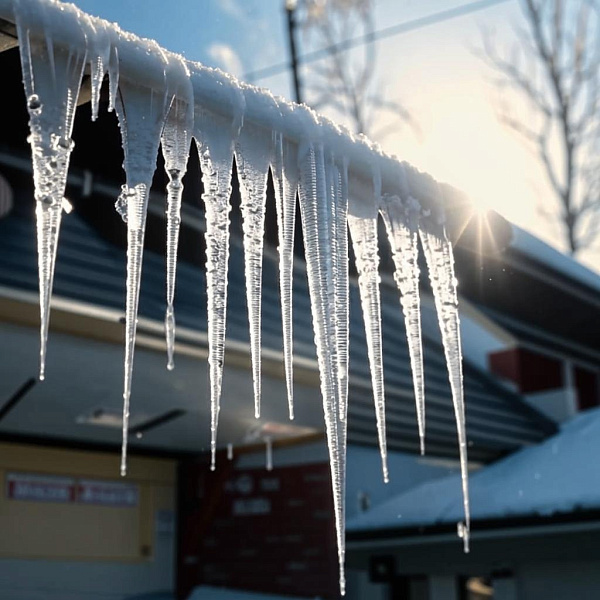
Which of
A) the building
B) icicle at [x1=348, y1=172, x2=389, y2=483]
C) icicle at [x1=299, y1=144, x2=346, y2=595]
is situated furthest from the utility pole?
icicle at [x1=299, y1=144, x2=346, y2=595]

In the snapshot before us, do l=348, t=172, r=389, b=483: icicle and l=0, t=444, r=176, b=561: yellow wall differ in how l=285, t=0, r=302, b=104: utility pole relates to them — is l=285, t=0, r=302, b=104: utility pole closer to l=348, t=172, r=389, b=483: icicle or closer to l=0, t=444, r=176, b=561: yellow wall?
l=0, t=444, r=176, b=561: yellow wall

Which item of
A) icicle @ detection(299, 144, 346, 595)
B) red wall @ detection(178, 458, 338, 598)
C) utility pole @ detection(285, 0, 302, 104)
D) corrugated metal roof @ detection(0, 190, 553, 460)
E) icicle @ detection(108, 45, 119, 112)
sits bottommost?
red wall @ detection(178, 458, 338, 598)

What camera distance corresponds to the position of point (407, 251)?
2.92 meters

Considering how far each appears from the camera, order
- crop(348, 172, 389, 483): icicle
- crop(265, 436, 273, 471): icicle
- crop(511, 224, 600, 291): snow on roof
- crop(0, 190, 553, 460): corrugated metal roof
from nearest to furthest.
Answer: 1. crop(348, 172, 389, 483): icicle
2. crop(511, 224, 600, 291): snow on roof
3. crop(0, 190, 553, 460): corrugated metal roof
4. crop(265, 436, 273, 471): icicle

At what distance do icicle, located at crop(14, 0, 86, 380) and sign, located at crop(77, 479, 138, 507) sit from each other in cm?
551

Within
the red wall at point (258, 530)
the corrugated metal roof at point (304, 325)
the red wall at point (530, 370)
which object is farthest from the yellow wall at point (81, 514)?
the red wall at point (530, 370)

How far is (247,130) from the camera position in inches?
90.9

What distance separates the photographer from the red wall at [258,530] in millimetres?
7430

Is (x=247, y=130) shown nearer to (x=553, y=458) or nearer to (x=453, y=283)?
(x=453, y=283)

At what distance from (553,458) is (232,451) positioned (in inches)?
116

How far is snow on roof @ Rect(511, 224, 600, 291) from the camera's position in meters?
4.70

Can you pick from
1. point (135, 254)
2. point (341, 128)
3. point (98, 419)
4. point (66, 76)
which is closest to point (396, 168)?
point (341, 128)

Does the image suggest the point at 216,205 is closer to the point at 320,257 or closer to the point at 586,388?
the point at 320,257

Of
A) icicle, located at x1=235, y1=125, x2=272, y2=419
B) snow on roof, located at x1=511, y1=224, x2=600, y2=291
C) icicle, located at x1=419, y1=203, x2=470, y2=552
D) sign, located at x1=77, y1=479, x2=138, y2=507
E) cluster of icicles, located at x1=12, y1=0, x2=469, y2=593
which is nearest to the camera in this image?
cluster of icicles, located at x1=12, y1=0, x2=469, y2=593
